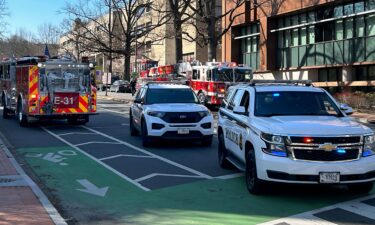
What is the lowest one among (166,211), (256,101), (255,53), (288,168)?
(166,211)

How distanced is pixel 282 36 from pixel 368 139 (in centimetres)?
3282

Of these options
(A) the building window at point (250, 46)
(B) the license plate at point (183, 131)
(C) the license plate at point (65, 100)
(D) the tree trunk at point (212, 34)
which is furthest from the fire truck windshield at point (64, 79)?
(A) the building window at point (250, 46)

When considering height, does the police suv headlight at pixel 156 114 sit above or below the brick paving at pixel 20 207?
above

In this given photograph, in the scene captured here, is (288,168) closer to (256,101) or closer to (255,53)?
(256,101)

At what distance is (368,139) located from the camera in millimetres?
7629

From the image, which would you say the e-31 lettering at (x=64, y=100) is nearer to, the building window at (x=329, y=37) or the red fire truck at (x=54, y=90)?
the red fire truck at (x=54, y=90)

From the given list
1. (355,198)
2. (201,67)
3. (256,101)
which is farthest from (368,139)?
(201,67)

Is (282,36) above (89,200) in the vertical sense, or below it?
above

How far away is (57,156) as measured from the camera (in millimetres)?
12844

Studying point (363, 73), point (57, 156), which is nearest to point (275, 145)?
point (57, 156)

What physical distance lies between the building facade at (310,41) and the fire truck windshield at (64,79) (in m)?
17.9

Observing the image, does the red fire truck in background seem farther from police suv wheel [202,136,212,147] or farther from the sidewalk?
the sidewalk

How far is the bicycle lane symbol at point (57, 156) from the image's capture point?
12.1 m

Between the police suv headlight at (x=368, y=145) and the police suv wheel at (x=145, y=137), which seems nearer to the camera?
the police suv headlight at (x=368, y=145)
